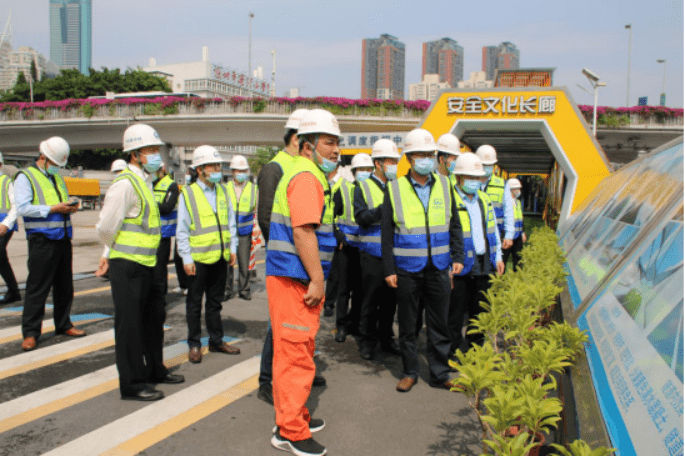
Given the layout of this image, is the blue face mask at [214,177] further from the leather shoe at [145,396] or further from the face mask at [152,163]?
the leather shoe at [145,396]

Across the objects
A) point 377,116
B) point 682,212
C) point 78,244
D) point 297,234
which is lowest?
point 78,244

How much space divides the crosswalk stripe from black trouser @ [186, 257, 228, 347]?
52 centimetres

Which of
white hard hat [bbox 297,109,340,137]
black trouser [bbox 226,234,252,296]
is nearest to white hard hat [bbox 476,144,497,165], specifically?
black trouser [bbox 226,234,252,296]

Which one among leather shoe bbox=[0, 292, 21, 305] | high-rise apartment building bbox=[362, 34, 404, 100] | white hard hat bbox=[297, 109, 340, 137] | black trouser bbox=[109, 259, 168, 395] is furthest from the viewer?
high-rise apartment building bbox=[362, 34, 404, 100]

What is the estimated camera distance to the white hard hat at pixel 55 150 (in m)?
5.35

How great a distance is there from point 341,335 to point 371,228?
55.2 inches

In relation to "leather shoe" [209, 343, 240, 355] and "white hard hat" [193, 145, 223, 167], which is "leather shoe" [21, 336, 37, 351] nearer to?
"leather shoe" [209, 343, 240, 355]

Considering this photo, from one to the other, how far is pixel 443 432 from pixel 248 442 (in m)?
1.33

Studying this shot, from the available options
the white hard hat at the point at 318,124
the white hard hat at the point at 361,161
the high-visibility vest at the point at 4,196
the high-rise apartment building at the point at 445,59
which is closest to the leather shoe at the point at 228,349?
the white hard hat at the point at 318,124

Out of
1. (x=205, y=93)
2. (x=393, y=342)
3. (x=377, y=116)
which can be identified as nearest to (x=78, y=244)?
(x=393, y=342)

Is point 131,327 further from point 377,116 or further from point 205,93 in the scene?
point 205,93

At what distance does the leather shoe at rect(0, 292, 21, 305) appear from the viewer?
7318mm

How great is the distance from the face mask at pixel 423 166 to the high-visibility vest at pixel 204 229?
2.05 meters

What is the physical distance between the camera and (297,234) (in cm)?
316
